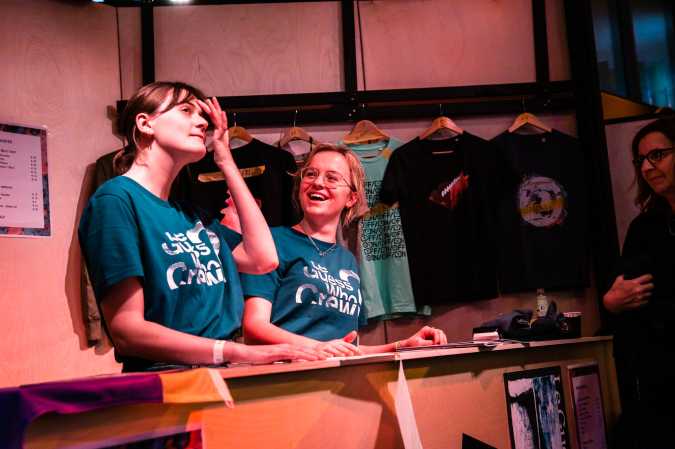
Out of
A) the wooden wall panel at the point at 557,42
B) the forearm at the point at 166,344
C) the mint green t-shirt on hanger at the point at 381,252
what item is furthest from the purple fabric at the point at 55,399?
the wooden wall panel at the point at 557,42

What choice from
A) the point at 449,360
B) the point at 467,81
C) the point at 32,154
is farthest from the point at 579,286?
the point at 32,154

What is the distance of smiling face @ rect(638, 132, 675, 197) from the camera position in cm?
244

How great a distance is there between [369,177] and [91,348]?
5.30 feet

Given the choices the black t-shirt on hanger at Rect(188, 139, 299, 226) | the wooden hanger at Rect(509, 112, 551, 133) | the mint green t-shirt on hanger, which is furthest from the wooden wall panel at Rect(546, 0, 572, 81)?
the black t-shirt on hanger at Rect(188, 139, 299, 226)

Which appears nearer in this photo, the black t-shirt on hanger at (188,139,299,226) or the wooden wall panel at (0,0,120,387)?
the wooden wall panel at (0,0,120,387)

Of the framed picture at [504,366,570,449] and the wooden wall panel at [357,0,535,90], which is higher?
the wooden wall panel at [357,0,535,90]

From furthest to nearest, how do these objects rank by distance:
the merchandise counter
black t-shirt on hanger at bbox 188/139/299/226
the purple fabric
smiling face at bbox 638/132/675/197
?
black t-shirt on hanger at bbox 188/139/299/226 < smiling face at bbox 638/132/675/197 < the merchandise counter < the purple fabric

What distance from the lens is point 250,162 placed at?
3371 mm

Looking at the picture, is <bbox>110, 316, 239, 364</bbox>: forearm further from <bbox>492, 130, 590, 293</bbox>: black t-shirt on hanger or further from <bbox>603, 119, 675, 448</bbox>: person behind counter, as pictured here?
<bbox>492, 130, 590, 293</bbox>: black t-shirt on hanger

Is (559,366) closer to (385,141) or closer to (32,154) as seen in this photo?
(385,141)

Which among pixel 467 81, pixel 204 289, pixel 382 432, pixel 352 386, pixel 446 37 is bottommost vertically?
pixel 382 432

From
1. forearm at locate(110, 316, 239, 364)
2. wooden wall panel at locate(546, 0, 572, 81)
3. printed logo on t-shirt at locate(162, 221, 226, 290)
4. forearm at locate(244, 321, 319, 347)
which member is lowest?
forearm at locate(244, 321, 319, 347)

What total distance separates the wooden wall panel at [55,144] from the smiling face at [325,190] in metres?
1.37

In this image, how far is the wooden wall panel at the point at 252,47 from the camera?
3.57m
